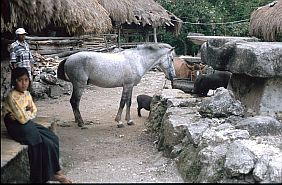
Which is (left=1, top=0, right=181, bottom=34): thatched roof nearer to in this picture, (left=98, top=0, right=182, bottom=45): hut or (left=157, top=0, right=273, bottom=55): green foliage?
(left=98, top=0, right=182, bottom=45): hut

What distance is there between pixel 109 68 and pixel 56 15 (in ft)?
7.82

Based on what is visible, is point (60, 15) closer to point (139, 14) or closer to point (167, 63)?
point (167, 63)

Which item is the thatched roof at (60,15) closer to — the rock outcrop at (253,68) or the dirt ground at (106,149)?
the dirt ground at (106,149)

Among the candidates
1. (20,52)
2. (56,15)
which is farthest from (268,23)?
(56,15)

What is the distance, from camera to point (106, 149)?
24.0 feet

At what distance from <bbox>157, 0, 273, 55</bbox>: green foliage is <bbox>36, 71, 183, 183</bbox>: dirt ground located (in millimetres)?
11538

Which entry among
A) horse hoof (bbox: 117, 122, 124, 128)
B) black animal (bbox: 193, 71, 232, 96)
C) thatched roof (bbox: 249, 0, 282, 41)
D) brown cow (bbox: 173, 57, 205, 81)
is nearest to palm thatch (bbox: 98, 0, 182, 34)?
brown cow (bbox: 173, 57, 205, 81)

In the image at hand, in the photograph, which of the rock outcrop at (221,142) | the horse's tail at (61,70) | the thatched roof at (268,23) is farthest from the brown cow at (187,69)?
the rock outcrop at (221,142)

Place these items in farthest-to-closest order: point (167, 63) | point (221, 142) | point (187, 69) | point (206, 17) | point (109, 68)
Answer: point (206, 17) → point (187, 69) → point (167, 63) → point (109, 68) → point (221, 142)

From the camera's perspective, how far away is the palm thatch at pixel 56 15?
507 centimetres

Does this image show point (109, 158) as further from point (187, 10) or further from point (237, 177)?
point (187, 10)

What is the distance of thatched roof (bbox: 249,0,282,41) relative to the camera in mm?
12031

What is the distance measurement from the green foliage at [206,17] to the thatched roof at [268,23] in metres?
8.12

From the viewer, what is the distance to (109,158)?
6.81 meters
